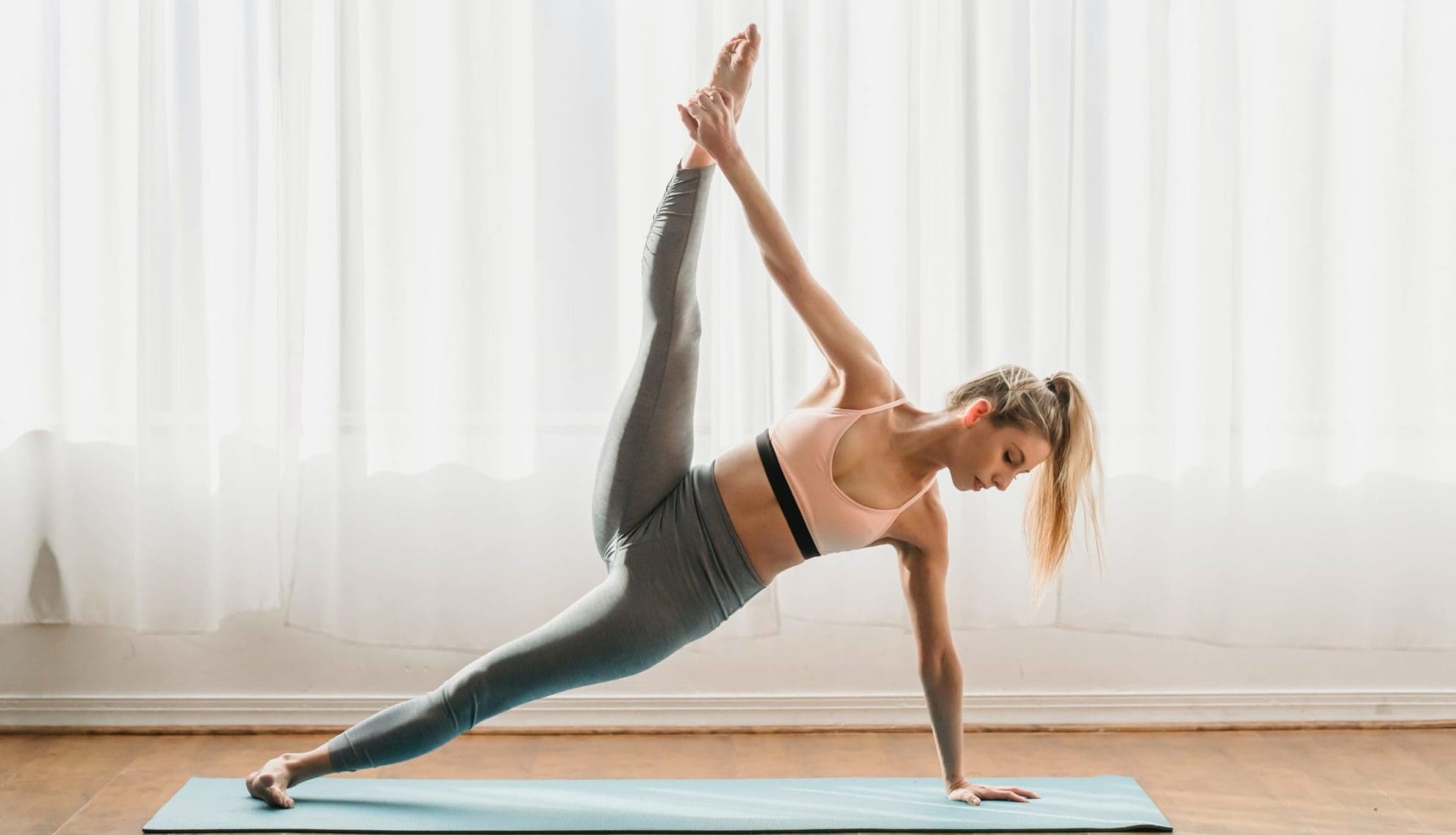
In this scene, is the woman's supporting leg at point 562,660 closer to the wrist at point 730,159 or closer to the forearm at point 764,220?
the forearm at point 764,220

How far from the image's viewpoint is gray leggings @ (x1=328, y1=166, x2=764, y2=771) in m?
2.33

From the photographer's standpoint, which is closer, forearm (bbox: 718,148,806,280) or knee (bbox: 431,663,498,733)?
forearm (bbox: 718,148,806,280)

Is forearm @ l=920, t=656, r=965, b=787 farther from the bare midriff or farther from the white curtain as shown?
the white curtain

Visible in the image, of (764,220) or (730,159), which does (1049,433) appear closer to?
(764,220)

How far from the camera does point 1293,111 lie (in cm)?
318

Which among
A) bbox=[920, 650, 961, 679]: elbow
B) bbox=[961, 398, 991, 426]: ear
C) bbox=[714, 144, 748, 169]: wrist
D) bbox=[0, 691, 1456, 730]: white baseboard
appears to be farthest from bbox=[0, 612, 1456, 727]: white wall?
bbox=[714, 144, 748, 169]: wrist

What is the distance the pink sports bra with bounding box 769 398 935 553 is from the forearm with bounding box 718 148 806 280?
298 millimetres

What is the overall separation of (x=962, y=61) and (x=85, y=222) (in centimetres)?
228

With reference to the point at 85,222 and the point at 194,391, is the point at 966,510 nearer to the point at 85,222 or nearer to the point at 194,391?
the point at 194,391

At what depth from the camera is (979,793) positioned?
255 cm

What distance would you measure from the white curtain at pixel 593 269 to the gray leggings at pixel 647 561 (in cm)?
74

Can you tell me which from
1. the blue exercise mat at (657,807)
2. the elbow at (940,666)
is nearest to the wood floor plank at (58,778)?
the blue exercise mat at (657,807)

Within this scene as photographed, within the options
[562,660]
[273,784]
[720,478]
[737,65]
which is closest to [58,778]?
[273,784]

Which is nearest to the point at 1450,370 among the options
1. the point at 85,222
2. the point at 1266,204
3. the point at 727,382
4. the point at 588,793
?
the point at 1266,204
